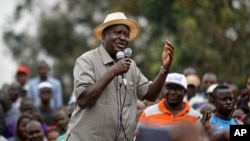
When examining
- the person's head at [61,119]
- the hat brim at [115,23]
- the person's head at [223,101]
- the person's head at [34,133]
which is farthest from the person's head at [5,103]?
the hat brim at [115,23]

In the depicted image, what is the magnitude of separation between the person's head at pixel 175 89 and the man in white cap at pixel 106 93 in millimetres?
1882

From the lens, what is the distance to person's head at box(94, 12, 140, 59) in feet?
30.9

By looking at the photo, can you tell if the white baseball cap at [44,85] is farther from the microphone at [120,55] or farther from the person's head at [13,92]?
the microphone at [120,55]

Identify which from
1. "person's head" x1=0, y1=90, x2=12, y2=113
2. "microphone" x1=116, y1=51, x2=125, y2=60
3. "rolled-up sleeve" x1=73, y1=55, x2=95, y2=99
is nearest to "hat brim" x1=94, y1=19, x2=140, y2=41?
"rolled-up sleeve" x1=73, y1=55, x2=95, y2=99

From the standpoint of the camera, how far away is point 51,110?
16.3 m

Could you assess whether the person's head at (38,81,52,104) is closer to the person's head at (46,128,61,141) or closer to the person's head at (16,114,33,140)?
the person's head at (46,128,61,141)

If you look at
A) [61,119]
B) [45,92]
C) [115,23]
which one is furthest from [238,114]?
[45,92]

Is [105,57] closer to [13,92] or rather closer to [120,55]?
[120,55]

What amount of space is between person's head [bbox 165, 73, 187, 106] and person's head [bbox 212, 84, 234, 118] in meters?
0.46

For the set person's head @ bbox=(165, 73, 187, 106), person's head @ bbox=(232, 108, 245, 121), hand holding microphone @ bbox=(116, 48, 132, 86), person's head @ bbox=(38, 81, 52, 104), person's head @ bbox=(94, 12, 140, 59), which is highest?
person's head @ bbox=(94, 12, 140, 59)

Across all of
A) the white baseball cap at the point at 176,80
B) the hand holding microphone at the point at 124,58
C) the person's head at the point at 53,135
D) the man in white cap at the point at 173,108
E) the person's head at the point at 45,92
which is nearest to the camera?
the hand holding microphone at the point at 124,58

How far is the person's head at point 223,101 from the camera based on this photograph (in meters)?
11.5

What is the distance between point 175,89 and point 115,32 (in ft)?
7.43

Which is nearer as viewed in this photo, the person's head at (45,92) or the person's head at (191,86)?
the person's head at (191,86)
